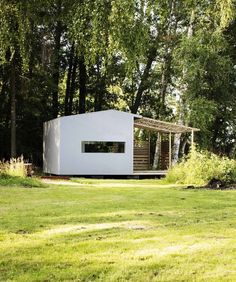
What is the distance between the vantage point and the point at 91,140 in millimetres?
21531

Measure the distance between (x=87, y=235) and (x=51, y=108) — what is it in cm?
2281

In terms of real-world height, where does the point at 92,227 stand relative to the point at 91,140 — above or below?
below

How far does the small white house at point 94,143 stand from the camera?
69.7ft

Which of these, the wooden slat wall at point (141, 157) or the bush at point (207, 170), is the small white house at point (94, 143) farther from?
the bush at point (207, 170)

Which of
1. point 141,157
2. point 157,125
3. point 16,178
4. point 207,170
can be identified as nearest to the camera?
point 16,178

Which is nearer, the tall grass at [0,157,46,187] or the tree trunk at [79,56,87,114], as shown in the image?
the tall grass at [0,157,46,187]

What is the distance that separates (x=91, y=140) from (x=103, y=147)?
3.39 feet

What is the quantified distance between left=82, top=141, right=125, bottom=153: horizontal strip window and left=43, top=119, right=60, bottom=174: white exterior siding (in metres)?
1.22

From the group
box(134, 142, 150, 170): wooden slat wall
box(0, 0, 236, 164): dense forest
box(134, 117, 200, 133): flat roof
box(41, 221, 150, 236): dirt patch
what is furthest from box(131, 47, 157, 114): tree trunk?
box(41, 221, 150, 236): dirt patch

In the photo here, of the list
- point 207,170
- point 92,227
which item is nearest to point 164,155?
point 207,170

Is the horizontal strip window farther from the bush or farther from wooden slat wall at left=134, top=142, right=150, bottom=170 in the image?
the bush

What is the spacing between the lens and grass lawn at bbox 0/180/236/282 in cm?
377

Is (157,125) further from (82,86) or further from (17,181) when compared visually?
(17,181)

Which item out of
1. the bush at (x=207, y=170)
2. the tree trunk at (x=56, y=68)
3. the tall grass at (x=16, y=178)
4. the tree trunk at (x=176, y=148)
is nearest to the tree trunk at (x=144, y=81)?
the tree trunk at (x=176, y=148)
